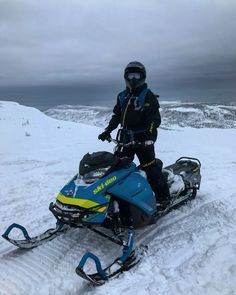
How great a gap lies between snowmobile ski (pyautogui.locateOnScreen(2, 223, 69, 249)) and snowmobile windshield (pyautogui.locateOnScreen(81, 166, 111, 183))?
1007mm

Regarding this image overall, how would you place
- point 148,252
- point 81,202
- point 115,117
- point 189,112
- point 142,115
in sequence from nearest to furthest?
point 81,202, point 148,252, point 142,115, point 115,117, point 189,112

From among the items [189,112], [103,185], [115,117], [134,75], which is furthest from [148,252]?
[189,112]

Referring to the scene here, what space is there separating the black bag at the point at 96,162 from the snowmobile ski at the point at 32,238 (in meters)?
1.02

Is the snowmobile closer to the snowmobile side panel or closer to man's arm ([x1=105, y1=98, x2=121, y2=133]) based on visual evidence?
the snowmobile side panel

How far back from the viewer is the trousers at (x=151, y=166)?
5.60m

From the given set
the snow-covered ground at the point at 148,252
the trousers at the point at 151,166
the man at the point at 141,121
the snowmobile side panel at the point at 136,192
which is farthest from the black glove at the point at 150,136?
the snow-covered ground at the point at 148,252

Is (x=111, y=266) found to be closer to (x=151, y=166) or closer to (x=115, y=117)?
(x=151, y=166)

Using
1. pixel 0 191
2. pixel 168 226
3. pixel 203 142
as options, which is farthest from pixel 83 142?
pixel 168 226

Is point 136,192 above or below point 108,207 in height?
above

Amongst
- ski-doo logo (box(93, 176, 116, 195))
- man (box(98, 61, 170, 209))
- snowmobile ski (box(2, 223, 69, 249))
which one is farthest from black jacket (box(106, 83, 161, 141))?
snowmobile ski (box(2, 223, 69, 249))

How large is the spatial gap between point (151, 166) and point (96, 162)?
3.27 feet

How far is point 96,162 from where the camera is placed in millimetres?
5027

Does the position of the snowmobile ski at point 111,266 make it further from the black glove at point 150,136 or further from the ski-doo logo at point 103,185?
the black glove at point 150,136

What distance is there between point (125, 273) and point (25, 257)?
4.57 ft
